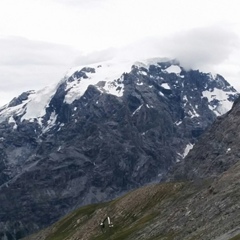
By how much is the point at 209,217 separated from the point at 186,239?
21066 millimetres

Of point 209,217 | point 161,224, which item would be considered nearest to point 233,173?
point 161,224

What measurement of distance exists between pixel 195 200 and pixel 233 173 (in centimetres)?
2142

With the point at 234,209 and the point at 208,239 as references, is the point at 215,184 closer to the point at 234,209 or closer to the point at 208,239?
the point at 234,209

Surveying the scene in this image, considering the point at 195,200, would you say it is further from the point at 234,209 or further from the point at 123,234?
the point at 234,209

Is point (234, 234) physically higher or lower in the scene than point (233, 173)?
higher

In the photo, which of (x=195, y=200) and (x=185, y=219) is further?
(x=195, y=200)

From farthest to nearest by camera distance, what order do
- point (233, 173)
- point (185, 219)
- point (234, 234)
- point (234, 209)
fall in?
1. point (233, 173)
2. point (185, 219)
3. point (234, 209)
4. point (234, 234)

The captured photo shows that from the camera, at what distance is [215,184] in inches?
7042

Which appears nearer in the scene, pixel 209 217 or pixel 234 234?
pixel 234 234

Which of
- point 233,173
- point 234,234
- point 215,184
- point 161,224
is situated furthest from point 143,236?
point 234,234

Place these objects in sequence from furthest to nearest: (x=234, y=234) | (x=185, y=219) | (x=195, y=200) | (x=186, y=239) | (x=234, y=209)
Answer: (x=195, y=200) < (x=185, y=219) < (x=234, y=209) < (x=186, y=239) < (x=234, y=234)

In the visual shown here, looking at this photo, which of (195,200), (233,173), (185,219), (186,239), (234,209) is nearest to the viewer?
(186,239)

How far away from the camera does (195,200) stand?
175250 millimetres

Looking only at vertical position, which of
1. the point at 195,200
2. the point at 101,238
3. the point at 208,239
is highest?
the point at 208,239
